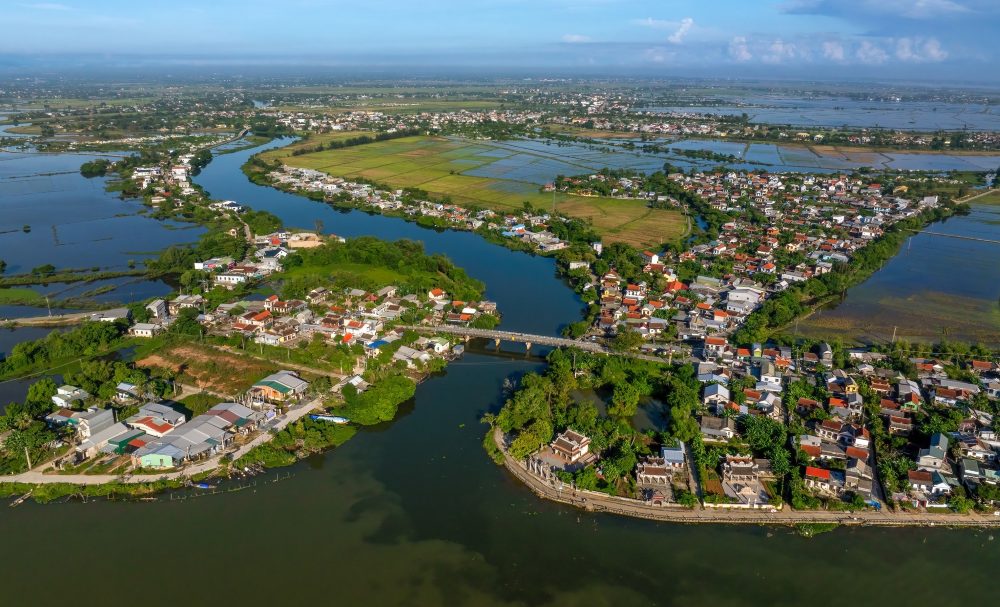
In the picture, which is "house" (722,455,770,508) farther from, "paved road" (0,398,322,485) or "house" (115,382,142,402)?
"house" (115,382,142,402)

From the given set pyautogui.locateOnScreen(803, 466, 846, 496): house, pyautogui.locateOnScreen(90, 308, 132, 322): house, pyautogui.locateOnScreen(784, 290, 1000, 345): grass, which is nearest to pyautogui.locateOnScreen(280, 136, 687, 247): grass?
pyautogui.locateOnScreen(784, 290, 1000, 345): grass

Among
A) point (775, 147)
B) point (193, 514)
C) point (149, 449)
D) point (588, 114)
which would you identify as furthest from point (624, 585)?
point (588, 114)

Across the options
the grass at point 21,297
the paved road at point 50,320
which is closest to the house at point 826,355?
the paved road at point 50,320

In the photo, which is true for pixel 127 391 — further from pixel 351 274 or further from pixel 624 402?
pixel 624 402

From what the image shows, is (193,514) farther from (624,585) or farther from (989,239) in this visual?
(989,239)

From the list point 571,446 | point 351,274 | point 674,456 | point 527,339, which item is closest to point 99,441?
point 571,446

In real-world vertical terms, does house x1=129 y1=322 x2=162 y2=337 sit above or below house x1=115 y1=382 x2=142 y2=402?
above
